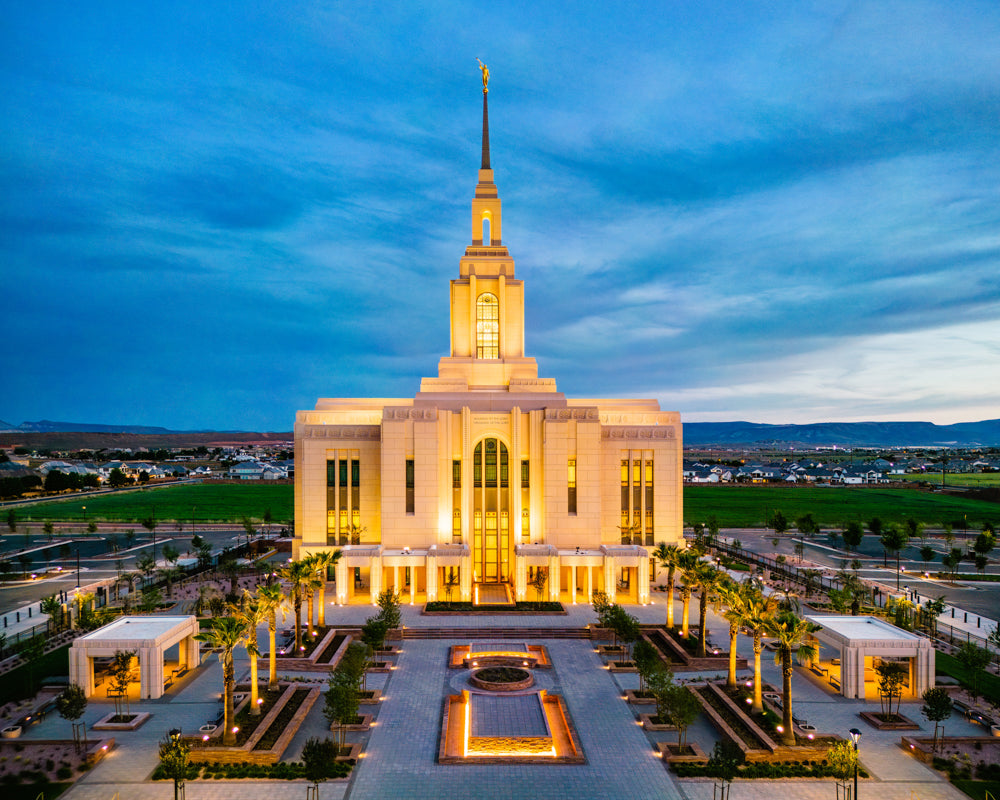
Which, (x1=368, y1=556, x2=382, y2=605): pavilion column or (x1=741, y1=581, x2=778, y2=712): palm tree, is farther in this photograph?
(x1=368, y1=556, x2=382, y2=605): pavilion column

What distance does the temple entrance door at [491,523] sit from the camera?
49.4 meters

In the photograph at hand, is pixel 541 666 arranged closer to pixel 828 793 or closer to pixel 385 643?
pixel 385 643

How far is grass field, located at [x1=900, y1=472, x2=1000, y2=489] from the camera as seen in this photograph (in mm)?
142500

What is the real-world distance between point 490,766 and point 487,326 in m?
42.1

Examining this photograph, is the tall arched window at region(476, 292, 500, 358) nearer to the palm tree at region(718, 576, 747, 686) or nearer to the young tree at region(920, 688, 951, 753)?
the palm tree at region(718, 576, 747, 686)

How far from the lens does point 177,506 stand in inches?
4021

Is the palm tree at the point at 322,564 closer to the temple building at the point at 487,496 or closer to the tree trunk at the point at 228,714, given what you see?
the temple building at the point at 487,496

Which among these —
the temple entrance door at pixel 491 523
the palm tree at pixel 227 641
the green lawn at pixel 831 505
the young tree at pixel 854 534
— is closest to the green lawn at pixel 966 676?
the young tree at pixel 854 534

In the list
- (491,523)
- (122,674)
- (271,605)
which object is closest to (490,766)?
A: (271,605)

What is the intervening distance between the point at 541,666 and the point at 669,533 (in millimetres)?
23481

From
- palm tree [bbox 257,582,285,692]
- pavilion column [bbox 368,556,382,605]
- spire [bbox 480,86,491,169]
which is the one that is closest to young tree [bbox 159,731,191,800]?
palm tree [bbox 257,582,285,692]

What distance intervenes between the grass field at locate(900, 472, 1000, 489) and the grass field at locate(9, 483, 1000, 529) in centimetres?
2294

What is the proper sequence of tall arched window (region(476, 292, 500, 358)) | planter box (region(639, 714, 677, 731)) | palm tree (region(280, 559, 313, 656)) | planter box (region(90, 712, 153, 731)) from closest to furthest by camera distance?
planter box (region(90, 712, 153, 731))
planter box (region(639, 714, 677, 731))
palm tree (region(280, 559, 313, 656))
tall arched window (region(476, 292, 500, 358))

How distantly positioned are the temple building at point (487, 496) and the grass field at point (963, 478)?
4786 inches
